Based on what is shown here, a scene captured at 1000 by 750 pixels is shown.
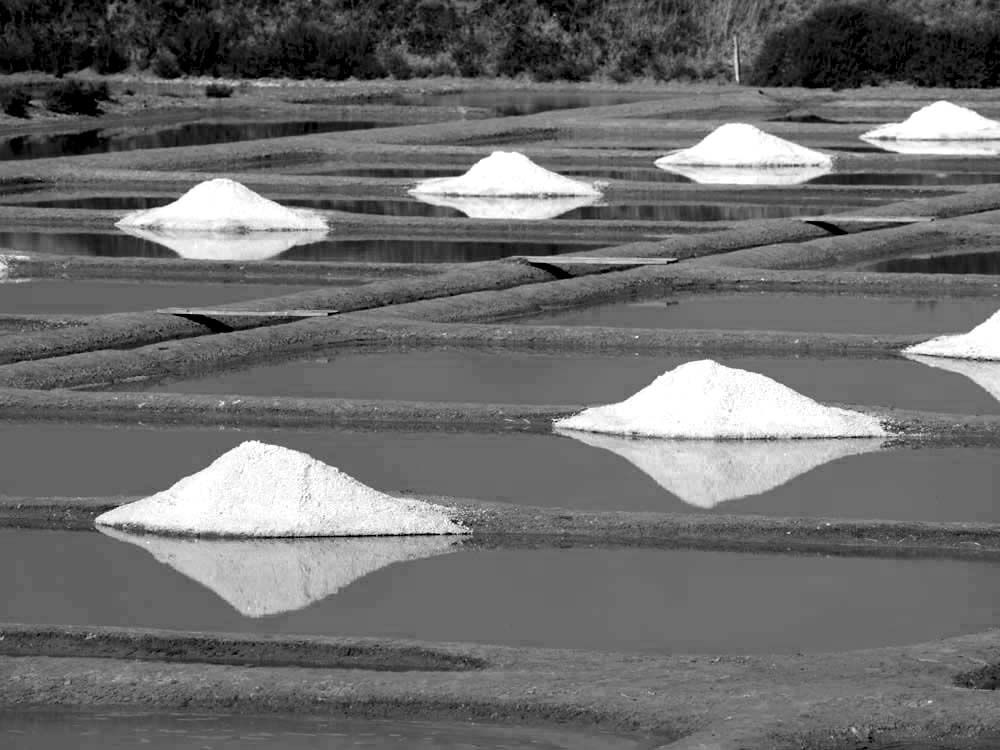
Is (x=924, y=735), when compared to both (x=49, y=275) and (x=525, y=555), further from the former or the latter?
(x=49, y=275)

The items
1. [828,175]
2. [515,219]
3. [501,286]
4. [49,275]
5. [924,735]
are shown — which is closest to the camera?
[924,735]

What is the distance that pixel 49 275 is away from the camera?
10.9 meters

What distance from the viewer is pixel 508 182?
14.7 meters

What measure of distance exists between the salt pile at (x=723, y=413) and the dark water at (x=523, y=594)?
132 centimetres

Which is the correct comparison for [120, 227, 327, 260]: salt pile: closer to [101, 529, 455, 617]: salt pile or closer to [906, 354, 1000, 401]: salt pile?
[906, 354, 1000, 401]: salt pile

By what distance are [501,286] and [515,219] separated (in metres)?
3.11

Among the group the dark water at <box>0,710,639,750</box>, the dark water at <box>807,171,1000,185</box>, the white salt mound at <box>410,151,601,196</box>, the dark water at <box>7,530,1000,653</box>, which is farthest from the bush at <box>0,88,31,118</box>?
the dark water at <box>0,710,639,750</box>

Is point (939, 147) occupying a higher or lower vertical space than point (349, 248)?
lower

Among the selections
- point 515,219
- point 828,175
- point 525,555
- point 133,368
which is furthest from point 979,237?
point 525,555

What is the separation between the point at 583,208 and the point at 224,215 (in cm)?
251

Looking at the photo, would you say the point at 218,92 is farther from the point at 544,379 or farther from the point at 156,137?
the point at 544,379

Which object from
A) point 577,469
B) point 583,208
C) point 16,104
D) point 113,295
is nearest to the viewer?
point 577,469

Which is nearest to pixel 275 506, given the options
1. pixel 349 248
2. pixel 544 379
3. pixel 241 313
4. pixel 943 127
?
pixel 544 379

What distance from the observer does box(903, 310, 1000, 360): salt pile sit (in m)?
8.03
